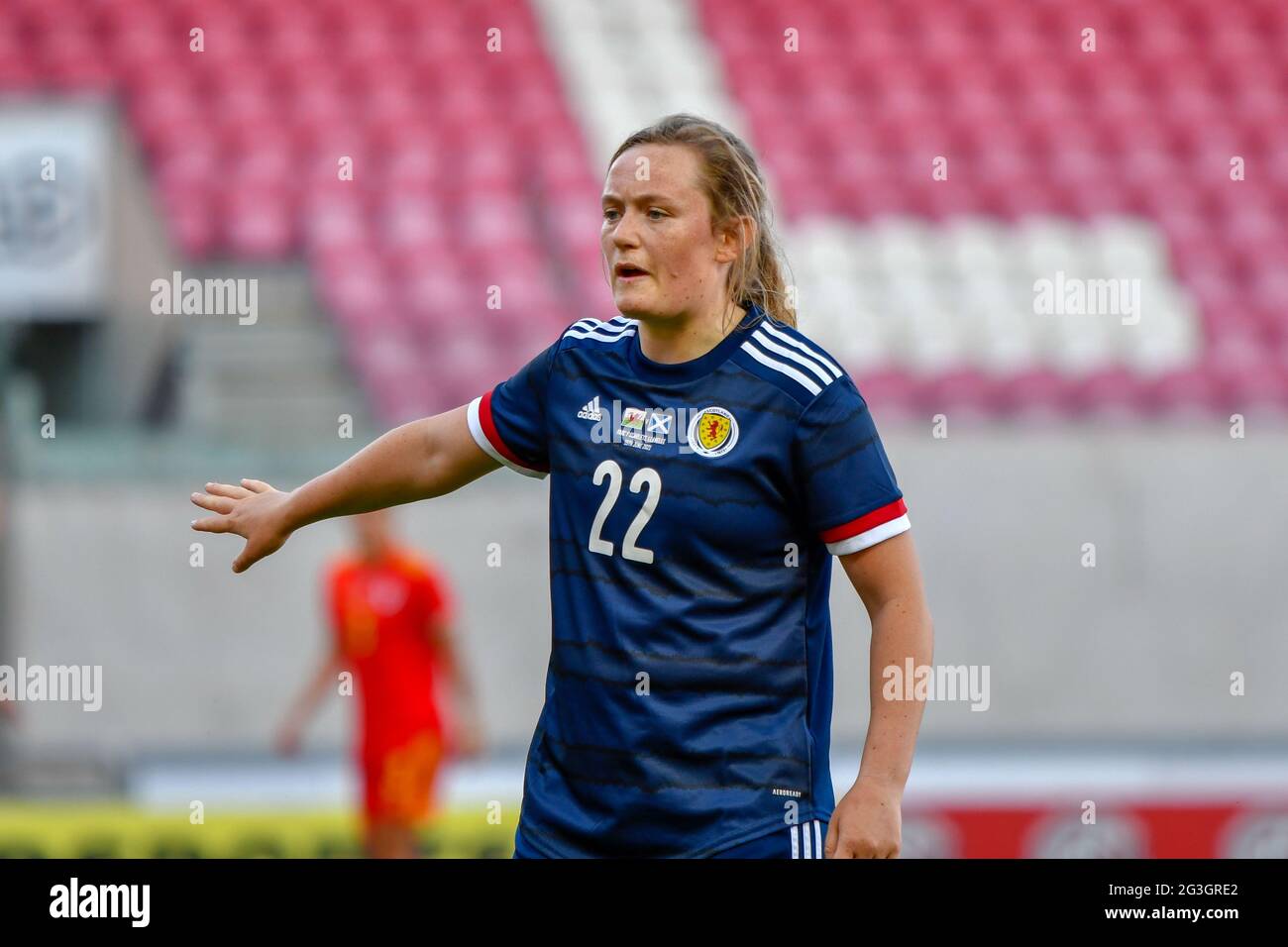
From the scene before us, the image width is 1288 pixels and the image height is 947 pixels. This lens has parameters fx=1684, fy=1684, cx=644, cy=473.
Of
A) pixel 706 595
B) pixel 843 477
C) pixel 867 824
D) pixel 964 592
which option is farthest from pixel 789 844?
pixel 964 592

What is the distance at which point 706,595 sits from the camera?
2369 mm

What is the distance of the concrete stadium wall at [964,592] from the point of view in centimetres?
727

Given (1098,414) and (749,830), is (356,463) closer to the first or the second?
(749,830)

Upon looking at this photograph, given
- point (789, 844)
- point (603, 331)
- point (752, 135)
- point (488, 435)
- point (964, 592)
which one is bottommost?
point (789, 844)

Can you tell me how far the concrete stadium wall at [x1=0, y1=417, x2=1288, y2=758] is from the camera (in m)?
7.27

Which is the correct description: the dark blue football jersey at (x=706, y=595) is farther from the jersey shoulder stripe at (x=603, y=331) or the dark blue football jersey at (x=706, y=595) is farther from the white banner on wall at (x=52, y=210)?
the white banner on wall at (x=52, y=210)

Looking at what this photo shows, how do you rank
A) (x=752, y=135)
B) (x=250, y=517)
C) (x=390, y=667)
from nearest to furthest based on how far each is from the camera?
(x=250, y=517) → (x=390, y=667) → (x=752, y=135)

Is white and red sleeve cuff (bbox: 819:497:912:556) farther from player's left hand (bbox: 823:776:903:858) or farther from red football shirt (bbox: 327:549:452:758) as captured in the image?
red football shirt (bbox: 327:549:452:758)

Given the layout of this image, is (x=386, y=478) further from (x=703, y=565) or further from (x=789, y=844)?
(x=789, y=844)

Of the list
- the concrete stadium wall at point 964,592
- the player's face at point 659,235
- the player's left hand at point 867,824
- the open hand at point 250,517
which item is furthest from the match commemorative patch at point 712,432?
the concrete stadium wall at point 964,592

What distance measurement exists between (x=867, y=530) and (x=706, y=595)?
24 cm

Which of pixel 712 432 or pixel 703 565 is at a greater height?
pixel 712 432

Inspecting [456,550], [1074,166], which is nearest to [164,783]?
[456,550]

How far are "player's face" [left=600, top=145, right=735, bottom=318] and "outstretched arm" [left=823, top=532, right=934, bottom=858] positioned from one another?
0.46 meters
